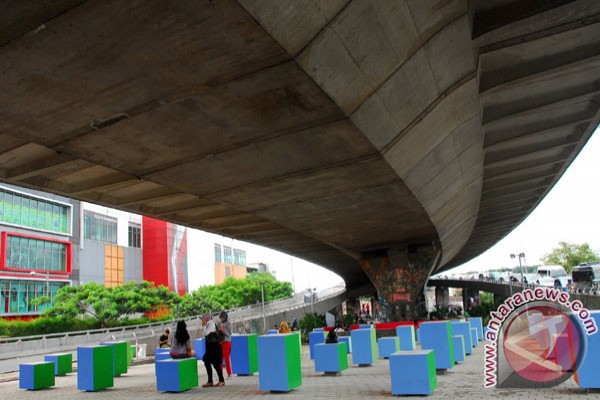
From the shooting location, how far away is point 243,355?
518 inches

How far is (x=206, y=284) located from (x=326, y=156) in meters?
71.0

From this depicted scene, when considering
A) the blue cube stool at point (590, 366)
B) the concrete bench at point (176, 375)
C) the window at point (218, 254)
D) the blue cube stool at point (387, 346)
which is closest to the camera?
the blue cube stool at point (590, 366)

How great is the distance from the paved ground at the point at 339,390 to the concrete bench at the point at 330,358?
22 cm

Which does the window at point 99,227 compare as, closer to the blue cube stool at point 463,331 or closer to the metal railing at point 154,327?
the metal railing at point 154,327

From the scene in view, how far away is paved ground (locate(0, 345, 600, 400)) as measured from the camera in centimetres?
850

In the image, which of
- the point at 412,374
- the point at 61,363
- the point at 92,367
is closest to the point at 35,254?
the point at 61,363

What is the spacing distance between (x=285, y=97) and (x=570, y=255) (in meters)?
99.6

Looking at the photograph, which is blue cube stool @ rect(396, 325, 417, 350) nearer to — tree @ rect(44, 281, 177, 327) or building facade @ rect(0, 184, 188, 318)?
tree @ rect(44, 281, 177, 327)

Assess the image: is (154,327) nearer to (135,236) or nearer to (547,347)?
(547,347)

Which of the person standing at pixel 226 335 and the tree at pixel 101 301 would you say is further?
the tree at pixel 101 301

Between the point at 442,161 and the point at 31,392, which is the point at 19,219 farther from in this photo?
the point at 442,161

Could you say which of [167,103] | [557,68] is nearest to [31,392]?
[167,103]

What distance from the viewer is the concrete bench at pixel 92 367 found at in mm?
11672

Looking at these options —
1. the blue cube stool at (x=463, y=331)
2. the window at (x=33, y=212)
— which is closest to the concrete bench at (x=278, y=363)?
the blue cube stool at (x=463, y=331)
